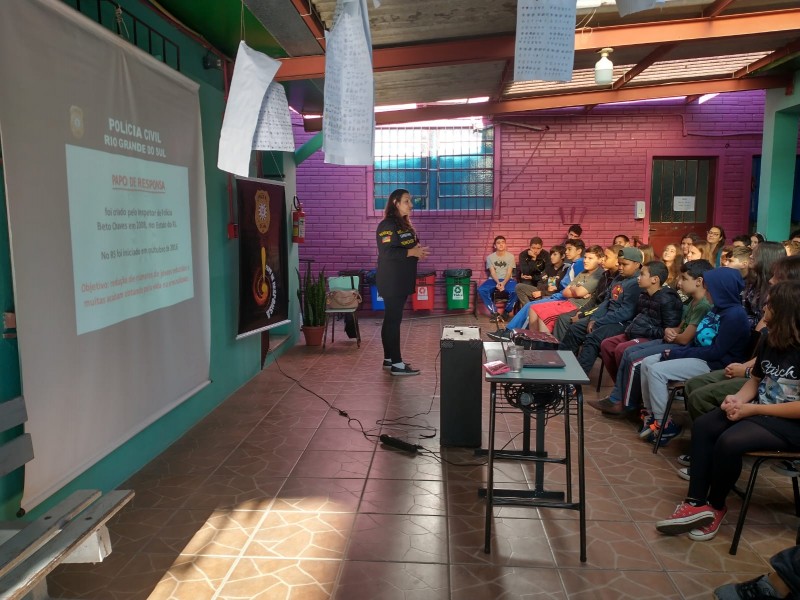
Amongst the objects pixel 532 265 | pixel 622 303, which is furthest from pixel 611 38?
pixel 532 265

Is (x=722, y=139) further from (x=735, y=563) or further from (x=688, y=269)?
(x=735, y=563)

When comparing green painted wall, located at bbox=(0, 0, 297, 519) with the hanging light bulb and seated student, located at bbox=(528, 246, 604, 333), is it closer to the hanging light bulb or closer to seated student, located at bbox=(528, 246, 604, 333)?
seated student, located at bbox=(528, 246, 604, 333)

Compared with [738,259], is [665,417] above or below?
below

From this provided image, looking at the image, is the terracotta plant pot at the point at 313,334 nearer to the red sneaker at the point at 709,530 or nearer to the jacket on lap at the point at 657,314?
the jacket on lap at the point at 657,314

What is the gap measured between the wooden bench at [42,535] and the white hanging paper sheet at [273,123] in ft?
4.74

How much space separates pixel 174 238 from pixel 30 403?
1.47 metres

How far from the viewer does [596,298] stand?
5.82 meters

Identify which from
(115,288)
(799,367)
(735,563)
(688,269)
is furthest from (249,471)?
(688,269)

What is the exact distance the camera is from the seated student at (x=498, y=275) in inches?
347

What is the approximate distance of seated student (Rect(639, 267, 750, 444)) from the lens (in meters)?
3.44

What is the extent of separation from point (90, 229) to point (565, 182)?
7656mm

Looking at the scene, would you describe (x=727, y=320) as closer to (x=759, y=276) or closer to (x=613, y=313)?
(x=759, y=276)

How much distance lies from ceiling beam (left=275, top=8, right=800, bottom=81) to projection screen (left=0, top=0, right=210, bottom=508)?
5.88ft

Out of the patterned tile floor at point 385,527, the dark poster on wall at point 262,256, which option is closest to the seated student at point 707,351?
the patterned tile floor at point 385,527
